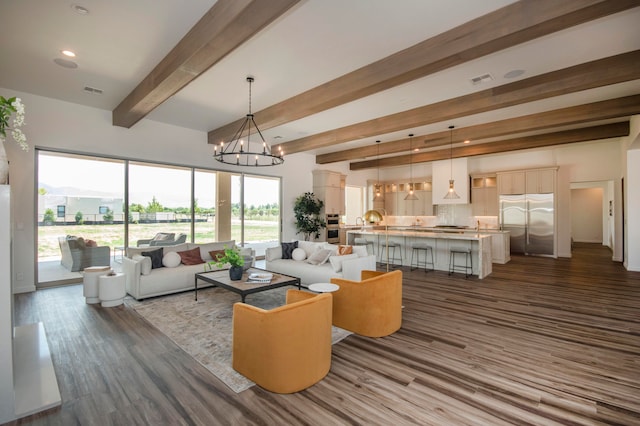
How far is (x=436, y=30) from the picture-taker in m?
3.24

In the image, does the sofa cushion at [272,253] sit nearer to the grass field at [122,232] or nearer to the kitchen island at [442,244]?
the kitchen island at [442,244]

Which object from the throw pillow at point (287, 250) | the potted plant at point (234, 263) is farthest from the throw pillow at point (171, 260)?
the throw pillow at point (287, 250)

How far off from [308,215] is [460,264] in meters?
4.91

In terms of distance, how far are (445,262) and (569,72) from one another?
178 inches

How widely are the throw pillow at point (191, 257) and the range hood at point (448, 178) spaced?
26.3 feet

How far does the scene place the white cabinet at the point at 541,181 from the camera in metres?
9.10

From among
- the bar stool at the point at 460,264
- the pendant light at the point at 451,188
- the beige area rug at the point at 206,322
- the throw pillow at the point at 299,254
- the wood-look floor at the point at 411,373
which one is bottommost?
the wood-look floor at the point at 411,373

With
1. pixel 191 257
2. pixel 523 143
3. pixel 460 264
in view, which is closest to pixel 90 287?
pixel 191 257

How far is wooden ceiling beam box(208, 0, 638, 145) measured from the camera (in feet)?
8.46

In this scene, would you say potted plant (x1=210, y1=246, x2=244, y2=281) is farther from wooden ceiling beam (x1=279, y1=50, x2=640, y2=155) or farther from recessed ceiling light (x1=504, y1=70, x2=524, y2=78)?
recessed ceiling light (x1=504, y1=70, x2=524, y2=78)

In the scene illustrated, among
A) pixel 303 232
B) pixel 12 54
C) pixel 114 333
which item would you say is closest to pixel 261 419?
pixel 114 333

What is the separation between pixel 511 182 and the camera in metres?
9.75

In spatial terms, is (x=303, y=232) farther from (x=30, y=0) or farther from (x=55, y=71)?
(x=30, y=0)

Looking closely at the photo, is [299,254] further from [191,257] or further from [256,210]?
[256,210]
